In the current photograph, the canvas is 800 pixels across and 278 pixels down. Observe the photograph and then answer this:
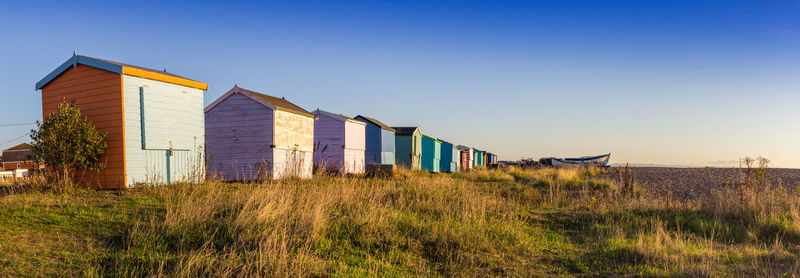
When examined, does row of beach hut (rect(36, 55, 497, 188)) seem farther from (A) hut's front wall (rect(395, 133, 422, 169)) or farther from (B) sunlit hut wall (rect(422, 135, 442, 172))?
(B) sunlit hut wall (rect(422, 135, 442, 172))

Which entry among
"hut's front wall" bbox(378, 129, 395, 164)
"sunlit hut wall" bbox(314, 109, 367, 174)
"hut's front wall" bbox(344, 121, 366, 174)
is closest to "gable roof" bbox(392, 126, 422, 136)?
"hut's front wall" bbox(378, 129, 395, 164)

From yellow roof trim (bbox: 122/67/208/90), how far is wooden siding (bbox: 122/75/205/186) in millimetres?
113

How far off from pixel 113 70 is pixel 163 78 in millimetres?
1283

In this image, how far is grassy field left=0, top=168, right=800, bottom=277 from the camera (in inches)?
196

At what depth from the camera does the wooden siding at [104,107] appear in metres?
11.3

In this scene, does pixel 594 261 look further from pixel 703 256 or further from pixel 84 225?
pixel 84 225

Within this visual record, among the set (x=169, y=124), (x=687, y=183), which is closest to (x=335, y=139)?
(x=169, y=124)

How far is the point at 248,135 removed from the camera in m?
16.7

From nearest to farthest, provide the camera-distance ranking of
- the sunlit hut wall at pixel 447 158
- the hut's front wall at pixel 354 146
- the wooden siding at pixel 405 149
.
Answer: the hut's front wall at pixel 354 146 → the wooden siding at pixel 405 149 → the sunlit hut wall at pixel 447 158

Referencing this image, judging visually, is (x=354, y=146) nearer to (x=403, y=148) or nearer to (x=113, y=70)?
(x=403, y=148)

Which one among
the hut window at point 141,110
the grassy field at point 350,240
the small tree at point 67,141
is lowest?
the grassy field at point 350,240

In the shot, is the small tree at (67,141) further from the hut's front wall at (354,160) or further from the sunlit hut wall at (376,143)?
the sunlit hut wall at (376,143)

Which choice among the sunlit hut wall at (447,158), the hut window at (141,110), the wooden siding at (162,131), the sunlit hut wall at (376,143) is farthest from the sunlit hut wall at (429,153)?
the hut window at (141,110)

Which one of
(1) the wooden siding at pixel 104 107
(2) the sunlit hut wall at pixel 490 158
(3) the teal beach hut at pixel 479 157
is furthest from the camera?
(2) the sunlit hut wall at pixel 490 158
